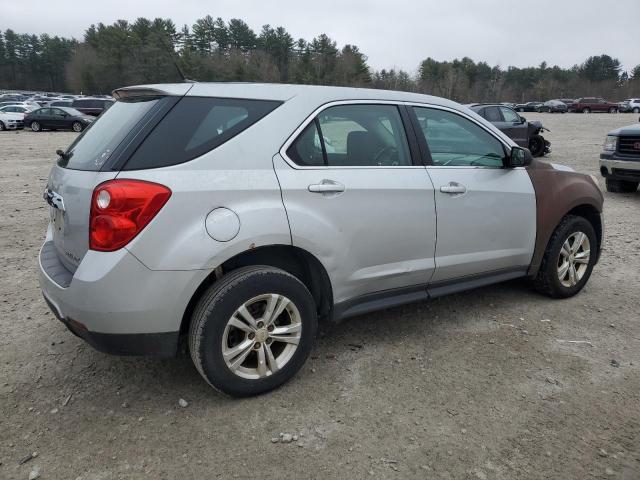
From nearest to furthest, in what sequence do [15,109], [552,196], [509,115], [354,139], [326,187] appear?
[326,187] → [354,139] → [552,196] → [509,115] → [15,109]

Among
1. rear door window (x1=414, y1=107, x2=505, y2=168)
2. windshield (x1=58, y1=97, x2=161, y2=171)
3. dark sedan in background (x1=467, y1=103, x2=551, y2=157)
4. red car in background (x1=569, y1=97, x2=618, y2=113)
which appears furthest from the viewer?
red car in background (x1=569, y1=97, x2=618, y2=113)

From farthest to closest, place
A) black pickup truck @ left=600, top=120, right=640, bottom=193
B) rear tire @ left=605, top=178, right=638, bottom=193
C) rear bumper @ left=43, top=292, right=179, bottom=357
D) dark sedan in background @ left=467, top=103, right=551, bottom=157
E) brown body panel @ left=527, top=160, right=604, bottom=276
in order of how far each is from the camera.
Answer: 1. dark sedan in background @ left=467, top=103, right=551, bottom=157
2. rear tire @ left=605, top=178, right=638, bottom=193
3. black pickup truck @ left=600, top=120, right=640, bottom=193
4. brown body panel @ left=527, top=160, right=604, bottom=276
5. rear bumper @ left=43, top=292, right=179, bottom=357

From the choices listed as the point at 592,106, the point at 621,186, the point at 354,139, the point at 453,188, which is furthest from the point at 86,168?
the point at 592,106

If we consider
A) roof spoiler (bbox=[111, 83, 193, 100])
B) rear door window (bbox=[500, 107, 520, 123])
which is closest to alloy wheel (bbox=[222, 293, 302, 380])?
roof spoiler (bbox=[111, 83, 193, 100])

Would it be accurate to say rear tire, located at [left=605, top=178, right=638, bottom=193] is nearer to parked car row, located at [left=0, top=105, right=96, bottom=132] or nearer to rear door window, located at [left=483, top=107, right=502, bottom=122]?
rear door window, located at [left=483, top=107, right=502, bottom=122]

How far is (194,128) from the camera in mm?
2656

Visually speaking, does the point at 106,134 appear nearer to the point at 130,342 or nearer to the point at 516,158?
the point at 130,342

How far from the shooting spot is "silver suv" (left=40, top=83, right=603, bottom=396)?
2.46 meters

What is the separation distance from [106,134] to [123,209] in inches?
26.3

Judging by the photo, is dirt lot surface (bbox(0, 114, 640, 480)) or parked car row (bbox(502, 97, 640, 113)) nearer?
dirt lot surface (bbox(0, 114, 640, 480))

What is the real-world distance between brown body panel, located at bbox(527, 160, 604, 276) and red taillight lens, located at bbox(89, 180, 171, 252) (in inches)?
114

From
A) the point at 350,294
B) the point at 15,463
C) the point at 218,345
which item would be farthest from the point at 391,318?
the point at 15,463

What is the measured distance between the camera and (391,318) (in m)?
3.95

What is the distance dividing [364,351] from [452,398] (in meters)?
0.73
